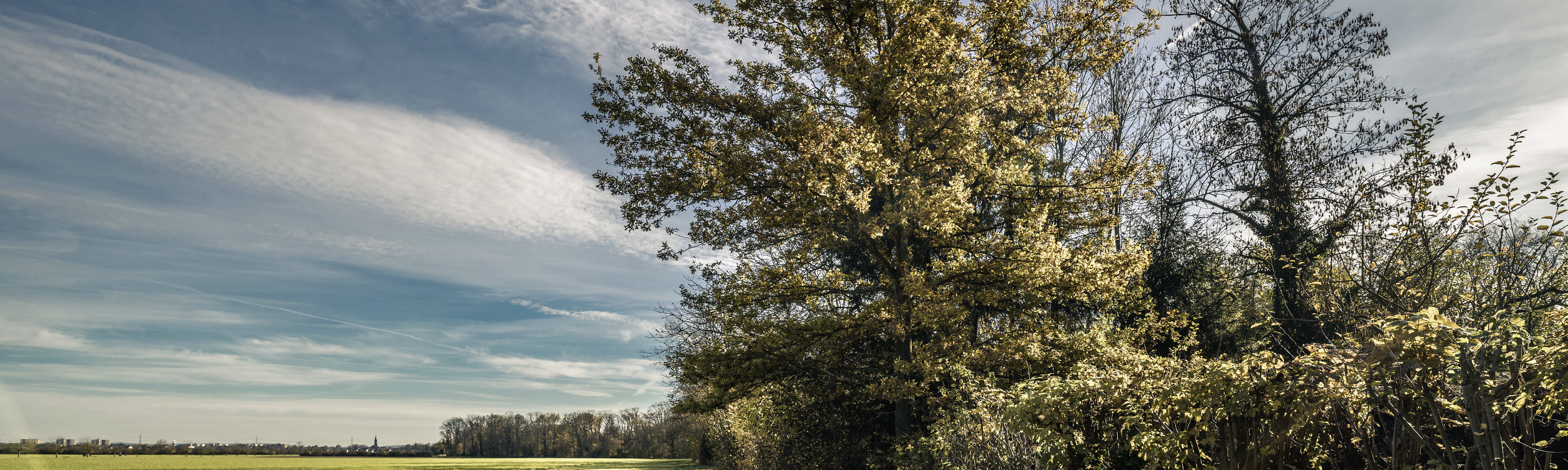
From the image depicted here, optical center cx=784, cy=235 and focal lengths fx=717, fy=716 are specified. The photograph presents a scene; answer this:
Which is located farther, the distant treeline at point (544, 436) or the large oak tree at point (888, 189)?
the distant treeline at point (544, 436)

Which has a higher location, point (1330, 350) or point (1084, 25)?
point (1084, 25)

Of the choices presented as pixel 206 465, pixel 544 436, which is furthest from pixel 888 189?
pixel 544 436

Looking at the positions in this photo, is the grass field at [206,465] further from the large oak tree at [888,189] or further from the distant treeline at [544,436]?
the distant treeline at [544,436]

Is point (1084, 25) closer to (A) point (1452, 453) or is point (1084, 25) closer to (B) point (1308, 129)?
(B) point (1308, 129)

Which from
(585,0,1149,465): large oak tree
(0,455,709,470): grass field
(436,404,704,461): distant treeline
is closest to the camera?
(585,0,1149,465): large oak tree

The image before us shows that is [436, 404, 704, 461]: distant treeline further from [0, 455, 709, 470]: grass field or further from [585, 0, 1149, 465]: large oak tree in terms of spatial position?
[585, 0, 1149, 465]: large oak tree

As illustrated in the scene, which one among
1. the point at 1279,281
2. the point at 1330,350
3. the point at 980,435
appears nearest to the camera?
the point at 1330,350

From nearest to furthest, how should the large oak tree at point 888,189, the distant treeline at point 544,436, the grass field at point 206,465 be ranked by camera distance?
1. the large oak tree at point 888,189
2. the grass field at point 206,465
3. the distant treeline at point 544,436

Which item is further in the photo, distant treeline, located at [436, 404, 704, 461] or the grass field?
distant treeline, located at [436, 404, 704, 461]

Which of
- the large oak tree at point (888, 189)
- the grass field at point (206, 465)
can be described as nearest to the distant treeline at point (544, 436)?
the grass field at point (206, 465)

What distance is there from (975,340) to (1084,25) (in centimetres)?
556

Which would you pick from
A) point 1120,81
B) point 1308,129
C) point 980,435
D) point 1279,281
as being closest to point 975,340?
point 1279,281

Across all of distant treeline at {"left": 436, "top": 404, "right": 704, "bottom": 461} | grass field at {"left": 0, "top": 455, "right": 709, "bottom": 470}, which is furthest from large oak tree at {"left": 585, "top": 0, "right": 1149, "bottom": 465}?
distant treeline at {"left": 436, "top": 404, "right": 704, "bottom": 461}

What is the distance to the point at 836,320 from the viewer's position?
1156 centimetres
